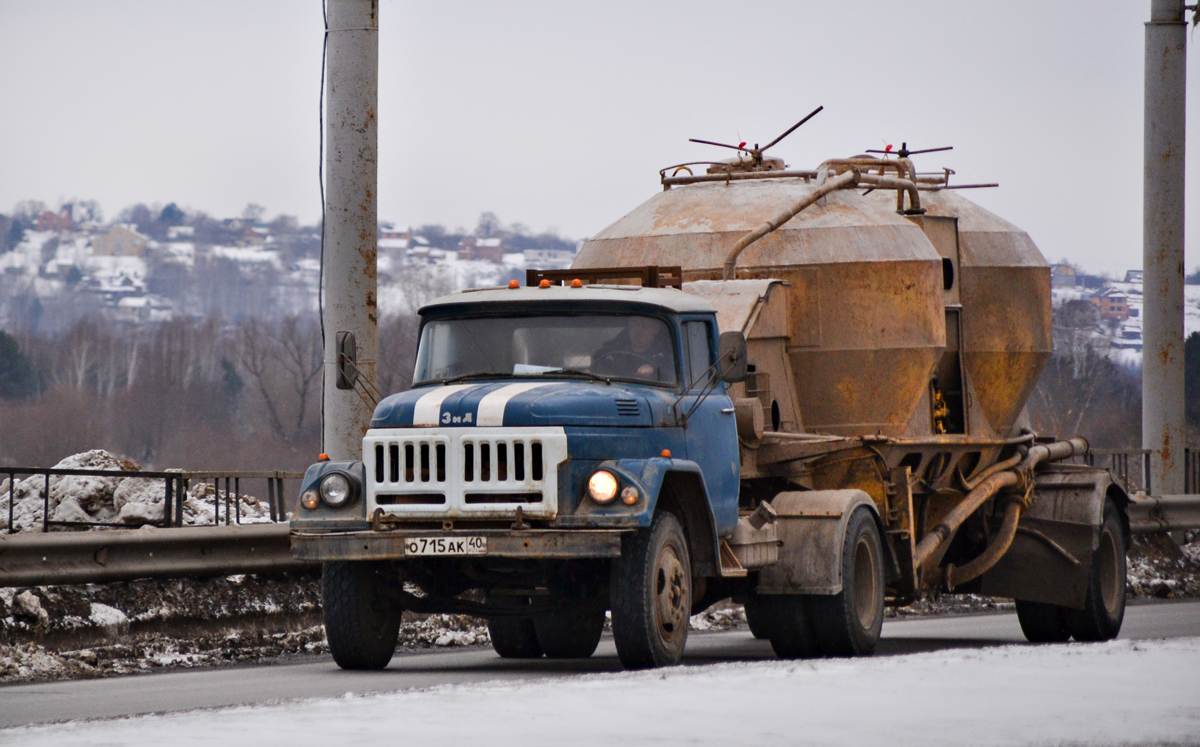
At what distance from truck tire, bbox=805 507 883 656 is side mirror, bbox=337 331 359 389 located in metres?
3.42

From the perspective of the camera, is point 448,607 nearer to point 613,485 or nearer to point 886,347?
point 613,485

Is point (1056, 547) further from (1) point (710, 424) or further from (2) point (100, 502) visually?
(2) point (100, 502)

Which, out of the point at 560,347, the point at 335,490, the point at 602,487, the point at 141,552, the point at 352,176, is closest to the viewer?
the point at 602,487

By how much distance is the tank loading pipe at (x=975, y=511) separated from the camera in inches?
555

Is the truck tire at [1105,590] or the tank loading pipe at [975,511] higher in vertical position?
the tank loading pipe at [975,511]

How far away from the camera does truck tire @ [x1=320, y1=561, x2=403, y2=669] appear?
10852 millimetres

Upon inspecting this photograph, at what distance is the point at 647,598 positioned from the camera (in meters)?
10.0

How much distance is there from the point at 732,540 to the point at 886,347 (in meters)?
3.16

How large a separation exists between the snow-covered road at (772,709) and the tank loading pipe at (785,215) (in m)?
4.80

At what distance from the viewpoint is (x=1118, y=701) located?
24.6ft

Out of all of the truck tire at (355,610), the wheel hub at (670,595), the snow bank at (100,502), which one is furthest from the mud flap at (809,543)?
the snow bank at (100,502)

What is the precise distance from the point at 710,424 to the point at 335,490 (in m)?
2.44

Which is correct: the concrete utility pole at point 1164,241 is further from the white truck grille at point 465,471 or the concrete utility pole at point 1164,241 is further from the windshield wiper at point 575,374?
the white truck grille at point 465,471

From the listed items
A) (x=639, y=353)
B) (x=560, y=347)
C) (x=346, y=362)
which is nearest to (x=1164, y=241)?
(x=639, y=353)
